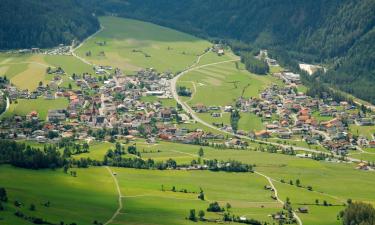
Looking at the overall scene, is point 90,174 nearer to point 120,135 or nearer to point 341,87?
point 120,135

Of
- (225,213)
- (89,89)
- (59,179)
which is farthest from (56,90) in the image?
(225,213)

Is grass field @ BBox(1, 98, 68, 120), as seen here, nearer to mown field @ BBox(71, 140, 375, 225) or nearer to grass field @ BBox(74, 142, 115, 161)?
grass field @ BBox(74, 142, 115, 161)

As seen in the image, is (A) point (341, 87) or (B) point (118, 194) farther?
(A) point (341, 87)

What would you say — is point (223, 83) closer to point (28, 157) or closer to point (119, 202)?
point (28, 157)

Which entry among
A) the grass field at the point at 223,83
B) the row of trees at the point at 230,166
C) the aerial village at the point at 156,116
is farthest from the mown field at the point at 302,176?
the grass field at the point at 223,83

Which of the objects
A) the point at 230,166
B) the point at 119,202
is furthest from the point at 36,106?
the point at 119,202

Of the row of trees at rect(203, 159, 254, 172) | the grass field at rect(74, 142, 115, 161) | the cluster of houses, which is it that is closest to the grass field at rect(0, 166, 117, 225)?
the grass field at rect(74, 142, 115, 161)

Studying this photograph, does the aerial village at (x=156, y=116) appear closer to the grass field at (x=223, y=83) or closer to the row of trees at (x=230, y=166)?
the grass field at (x=223, y=83)
